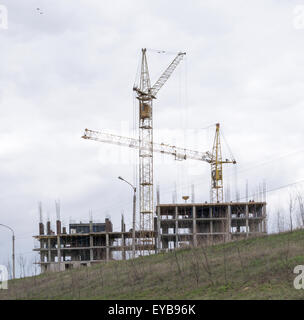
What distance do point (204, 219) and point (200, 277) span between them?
80767mm

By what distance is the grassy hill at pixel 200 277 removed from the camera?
2759 cm

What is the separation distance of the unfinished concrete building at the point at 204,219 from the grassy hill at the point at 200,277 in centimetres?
6645

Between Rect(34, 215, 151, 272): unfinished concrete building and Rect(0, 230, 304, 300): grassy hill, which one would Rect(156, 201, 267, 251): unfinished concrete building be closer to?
Rect(34, 215, 151, 272): unfinished concrete building

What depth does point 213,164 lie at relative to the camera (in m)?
140

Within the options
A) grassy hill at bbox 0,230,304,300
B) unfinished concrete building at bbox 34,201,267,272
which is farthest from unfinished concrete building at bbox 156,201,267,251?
grassy hill at bbox 0,230,304,300

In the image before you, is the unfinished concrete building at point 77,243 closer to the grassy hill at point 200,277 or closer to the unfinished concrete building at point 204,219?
the unfinished concrete building at point 204,219

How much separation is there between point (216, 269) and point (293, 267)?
5.80 metres

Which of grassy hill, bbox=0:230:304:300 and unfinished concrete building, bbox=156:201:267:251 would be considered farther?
unfinished concrete building, bbox=156:201:267:251

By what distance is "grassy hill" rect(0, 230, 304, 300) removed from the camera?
90.5 feet

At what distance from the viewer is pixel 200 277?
31.8m

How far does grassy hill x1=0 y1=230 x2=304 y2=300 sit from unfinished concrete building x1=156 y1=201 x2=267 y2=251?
66454 millimetres
